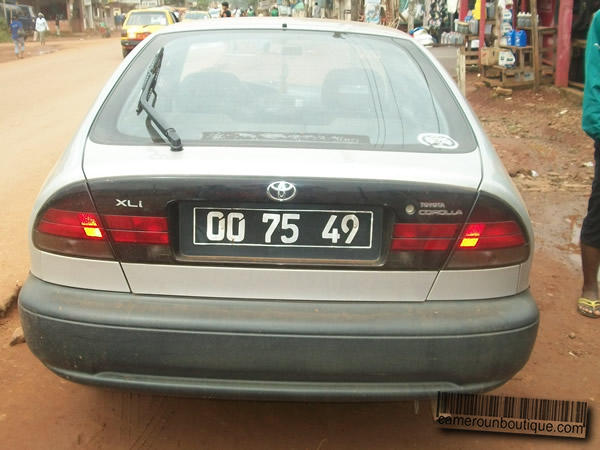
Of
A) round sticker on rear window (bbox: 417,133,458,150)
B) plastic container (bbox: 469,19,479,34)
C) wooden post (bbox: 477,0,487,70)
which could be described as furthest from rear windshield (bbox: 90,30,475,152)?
plastic container (bbox: 469,19,479,34)

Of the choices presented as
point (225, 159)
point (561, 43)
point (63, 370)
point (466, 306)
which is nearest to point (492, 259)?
point (466, 306)

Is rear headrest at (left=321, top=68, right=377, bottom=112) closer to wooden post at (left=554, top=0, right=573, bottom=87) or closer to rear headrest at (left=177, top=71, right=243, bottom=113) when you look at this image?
rear headrest at (left=177, top=71, right=243, bottom=113)

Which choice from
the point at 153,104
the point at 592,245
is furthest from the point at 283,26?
the point at 592,245

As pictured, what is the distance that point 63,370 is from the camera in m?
2.30

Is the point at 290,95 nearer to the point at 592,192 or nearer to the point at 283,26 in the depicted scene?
the point at 283,26

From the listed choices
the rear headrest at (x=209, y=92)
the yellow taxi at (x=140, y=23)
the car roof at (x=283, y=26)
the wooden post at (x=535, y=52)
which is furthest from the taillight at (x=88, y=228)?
the yellow taxi at (x=140, y=23)

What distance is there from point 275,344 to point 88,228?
734 mm

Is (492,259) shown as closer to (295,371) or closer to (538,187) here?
(295,371)

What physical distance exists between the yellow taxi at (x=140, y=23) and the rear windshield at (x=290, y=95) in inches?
779

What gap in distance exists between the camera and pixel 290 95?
285cm

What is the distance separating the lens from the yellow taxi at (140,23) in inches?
859

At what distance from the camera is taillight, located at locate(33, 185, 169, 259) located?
221 centimetres

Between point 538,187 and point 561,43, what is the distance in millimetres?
5270

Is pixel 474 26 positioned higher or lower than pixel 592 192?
higher
